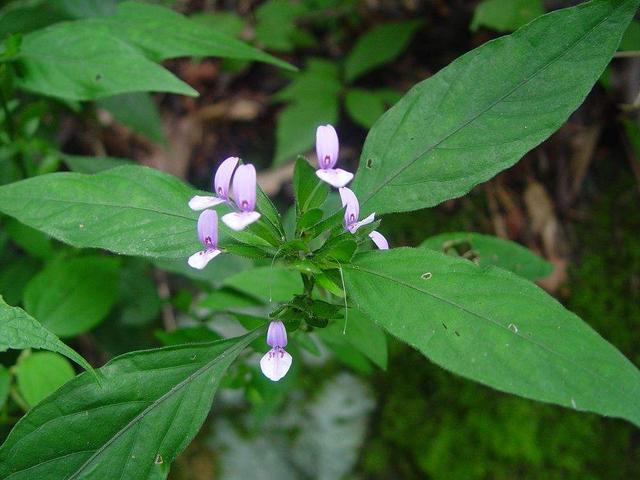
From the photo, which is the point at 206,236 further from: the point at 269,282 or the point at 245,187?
the point at 269,282

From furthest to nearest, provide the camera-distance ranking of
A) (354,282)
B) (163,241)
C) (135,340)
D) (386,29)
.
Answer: (386,29) → (135,340) → (163,241) → (354,282)

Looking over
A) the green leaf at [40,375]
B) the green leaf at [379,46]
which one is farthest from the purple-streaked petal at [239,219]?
the green leaf at [379,46]

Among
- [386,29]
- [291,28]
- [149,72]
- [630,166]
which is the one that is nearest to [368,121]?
[386,29]

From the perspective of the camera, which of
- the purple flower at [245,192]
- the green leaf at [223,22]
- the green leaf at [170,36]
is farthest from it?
the green leaf at [223,22]

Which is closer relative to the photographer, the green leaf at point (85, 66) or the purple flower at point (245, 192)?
the purple flower at point (245, 192)

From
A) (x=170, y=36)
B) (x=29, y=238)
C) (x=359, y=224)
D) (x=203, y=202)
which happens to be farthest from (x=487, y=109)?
(x=29, y=238)

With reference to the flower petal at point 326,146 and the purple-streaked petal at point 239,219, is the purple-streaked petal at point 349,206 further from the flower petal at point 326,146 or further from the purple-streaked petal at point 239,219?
the purple-streaked petal at point 239,219

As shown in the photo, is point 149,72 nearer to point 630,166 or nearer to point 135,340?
point 135,340
